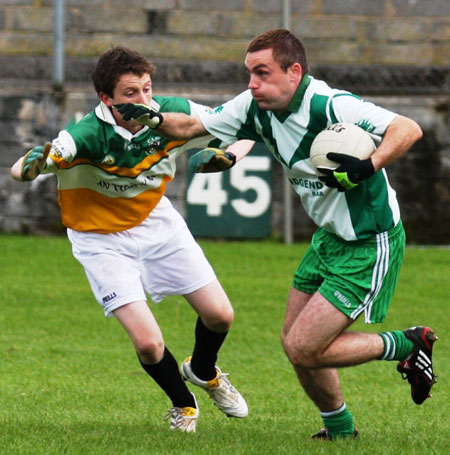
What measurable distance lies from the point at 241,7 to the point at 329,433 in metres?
8.90

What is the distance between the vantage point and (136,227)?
237 inches

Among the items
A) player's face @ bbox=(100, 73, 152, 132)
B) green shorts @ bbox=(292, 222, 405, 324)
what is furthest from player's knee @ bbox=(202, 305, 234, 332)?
player's face @ bbox=(100, 73, 152, 132)

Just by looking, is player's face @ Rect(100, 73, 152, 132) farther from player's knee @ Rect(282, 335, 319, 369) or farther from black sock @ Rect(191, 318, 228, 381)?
player's knee @ Rect(282, 335, 319, 369)

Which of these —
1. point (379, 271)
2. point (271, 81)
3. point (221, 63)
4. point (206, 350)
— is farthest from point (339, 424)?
point (221, 63)

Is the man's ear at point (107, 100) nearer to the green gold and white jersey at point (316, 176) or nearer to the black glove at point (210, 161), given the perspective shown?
the black glove at point (210, 161)

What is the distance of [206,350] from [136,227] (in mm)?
803

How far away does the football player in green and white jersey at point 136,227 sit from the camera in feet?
18.9

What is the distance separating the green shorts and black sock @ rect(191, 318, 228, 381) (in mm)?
943

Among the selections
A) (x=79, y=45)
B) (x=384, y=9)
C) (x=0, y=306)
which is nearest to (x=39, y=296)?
(x=0, y=306)

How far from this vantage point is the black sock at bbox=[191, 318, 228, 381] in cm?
620

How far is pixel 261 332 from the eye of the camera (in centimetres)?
919

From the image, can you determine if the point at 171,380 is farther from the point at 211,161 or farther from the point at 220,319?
the point at 211,161

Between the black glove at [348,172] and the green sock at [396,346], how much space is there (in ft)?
2.92

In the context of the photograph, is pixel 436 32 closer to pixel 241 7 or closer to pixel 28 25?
pixel 241 7
